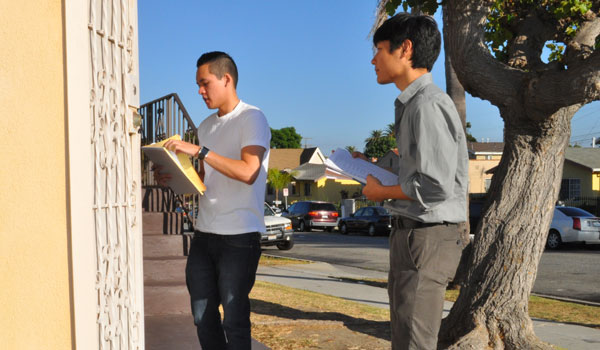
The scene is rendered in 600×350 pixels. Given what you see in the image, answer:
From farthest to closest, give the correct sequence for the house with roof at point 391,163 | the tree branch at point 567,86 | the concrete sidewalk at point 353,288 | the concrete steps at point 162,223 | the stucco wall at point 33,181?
the concrete steps at point 162,223 < the concrete sidewalk at point 353,288 < the tree branch at point 567,86 < the house with roof at point 391,163 < the stucco wall at point 33,181

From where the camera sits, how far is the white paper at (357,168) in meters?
3.05

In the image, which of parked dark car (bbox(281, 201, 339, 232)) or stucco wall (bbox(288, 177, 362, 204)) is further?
stucco wall (bbox(288, 177, 362, 204))

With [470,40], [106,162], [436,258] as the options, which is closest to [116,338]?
[106,162]

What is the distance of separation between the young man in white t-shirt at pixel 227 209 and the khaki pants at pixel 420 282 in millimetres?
994

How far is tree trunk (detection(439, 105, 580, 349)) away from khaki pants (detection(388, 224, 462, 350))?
2.85m

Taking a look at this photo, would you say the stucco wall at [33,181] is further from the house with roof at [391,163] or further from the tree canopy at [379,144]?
the tree canopy at [379,144]

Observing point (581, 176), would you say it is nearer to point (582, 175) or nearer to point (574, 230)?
point (582, 175)

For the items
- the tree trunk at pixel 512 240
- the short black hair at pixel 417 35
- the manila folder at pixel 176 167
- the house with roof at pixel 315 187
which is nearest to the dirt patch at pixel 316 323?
the tree trunk at pixel 512 240

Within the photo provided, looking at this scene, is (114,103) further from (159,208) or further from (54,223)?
(159,208)

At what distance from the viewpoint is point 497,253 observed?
575 cm

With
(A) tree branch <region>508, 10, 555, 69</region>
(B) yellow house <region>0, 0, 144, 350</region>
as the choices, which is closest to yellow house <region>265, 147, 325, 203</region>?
(A) tree branch <region>508, 10, 555, 69</region>

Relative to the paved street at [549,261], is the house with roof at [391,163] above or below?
above

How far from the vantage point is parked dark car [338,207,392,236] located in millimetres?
29297

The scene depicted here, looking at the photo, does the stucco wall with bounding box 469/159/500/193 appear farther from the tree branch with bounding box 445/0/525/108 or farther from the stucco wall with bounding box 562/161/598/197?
the tree branch with bounding box 445/0/525/108
